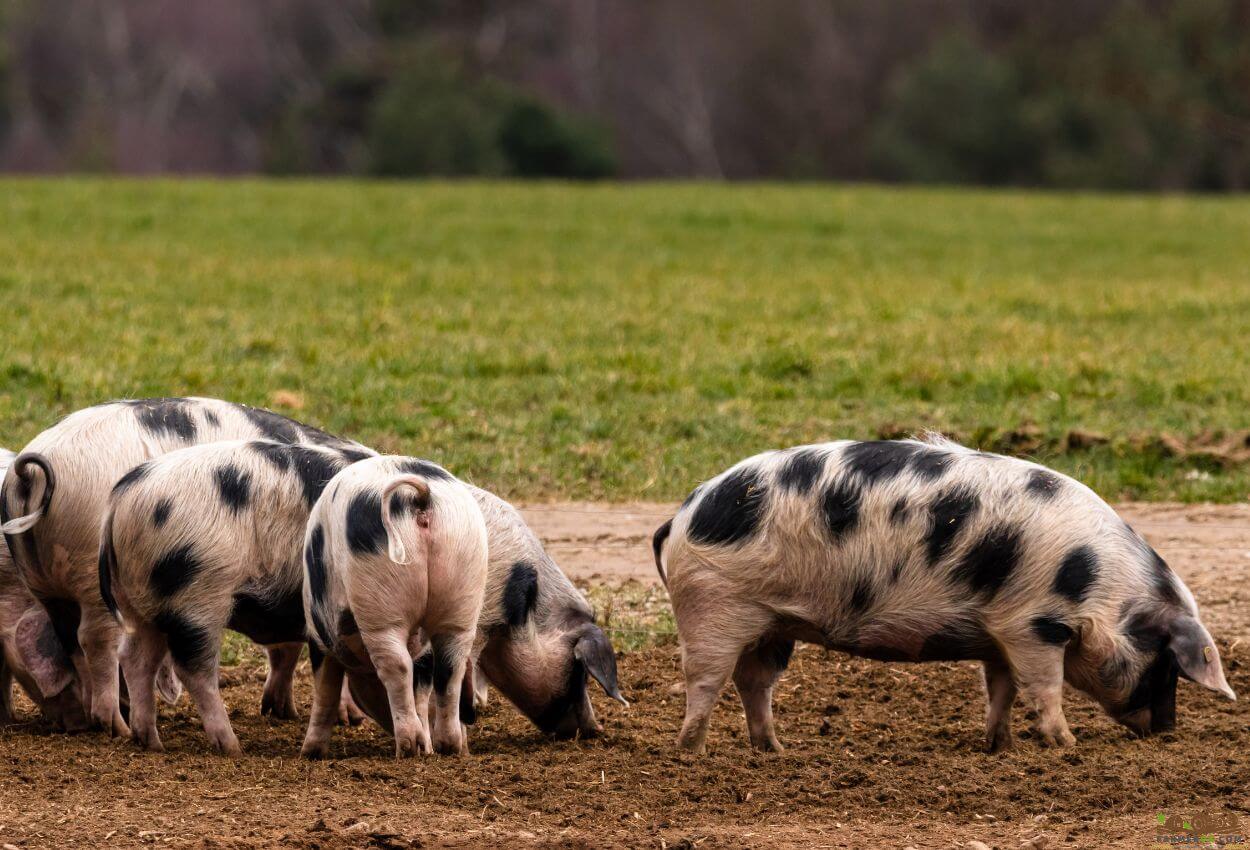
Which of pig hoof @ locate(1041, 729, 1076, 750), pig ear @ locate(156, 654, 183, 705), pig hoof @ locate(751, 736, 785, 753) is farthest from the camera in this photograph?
pig ear @ locate(156, 654, 183, 705)

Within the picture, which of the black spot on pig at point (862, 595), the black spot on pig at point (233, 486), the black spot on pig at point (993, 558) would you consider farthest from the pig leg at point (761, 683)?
the black spot on pig at point (233, 486)

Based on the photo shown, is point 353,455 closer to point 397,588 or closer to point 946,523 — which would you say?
point 397,588

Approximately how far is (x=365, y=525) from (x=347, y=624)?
35 cm

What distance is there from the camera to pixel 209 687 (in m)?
6.11

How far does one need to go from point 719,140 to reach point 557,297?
44917 millimetres

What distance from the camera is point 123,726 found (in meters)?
6.36

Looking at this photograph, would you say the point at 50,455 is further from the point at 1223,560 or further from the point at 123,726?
the point at 1223,560

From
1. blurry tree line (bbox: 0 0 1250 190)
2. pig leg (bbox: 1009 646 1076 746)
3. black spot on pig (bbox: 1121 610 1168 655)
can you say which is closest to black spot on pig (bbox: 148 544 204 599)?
pig leg (bbox: 1009 646 1076 746)

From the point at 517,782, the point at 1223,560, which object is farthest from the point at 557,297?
the point at 517,782

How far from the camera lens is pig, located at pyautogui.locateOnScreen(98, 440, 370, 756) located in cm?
600

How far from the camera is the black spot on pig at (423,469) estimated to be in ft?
19.7

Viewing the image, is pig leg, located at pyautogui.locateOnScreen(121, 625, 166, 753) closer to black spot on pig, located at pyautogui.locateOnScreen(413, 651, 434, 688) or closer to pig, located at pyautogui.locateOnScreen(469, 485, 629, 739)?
black spot on pig, located at pyautogui.locateOnScreen(413, 651, 434, 688)

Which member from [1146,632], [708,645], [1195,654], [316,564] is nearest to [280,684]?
[316,564]

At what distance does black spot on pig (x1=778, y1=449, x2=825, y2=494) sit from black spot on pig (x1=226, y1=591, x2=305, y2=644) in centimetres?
166
